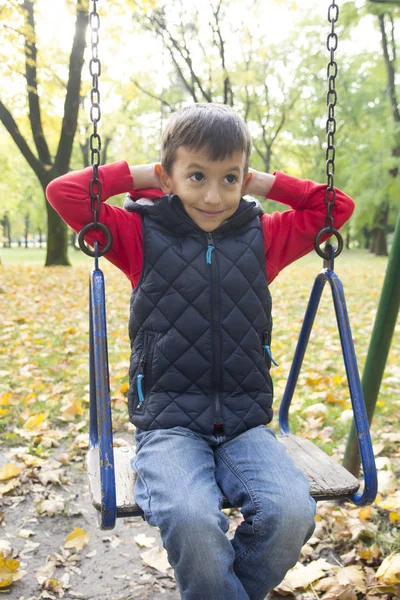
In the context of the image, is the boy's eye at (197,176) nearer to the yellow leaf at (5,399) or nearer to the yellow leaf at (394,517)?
the yellow leaf at (394,517)

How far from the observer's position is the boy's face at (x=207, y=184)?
1876 mm

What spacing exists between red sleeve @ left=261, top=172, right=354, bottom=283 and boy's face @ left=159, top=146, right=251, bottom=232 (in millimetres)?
222

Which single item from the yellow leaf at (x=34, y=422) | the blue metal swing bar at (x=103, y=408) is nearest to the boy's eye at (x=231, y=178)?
the blue metal swing bar at (x=103, y=408)

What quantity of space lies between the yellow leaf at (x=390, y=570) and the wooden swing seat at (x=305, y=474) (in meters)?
0.49

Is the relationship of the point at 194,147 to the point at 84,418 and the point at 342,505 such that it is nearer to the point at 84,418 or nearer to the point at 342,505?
the point at 342,505

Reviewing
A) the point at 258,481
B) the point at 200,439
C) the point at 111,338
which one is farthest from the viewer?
the point at 111,338

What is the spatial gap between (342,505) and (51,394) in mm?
2214

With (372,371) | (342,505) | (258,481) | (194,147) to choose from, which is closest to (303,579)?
(342,505)

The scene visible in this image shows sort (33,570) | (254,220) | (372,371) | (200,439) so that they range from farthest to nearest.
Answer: (372,371) → (33,570) → (254,220) → (200,439)

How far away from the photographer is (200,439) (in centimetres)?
179

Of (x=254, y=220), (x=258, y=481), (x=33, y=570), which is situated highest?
(x=254, y=220)

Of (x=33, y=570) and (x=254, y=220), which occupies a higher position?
(x=254, y=220)

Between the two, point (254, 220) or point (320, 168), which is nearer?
point (254, 220)

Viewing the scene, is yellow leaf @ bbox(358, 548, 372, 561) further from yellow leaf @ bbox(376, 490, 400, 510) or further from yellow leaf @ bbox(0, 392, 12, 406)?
yellow leaf @ bbox(0, 392, 12, 406)
